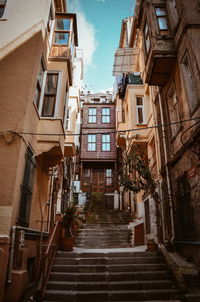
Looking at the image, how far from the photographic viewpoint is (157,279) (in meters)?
6.50

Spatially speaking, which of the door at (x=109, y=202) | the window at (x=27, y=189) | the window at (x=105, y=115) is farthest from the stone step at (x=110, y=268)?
the window at (x=105, y=115)

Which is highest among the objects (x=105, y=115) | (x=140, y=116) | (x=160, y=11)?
(x=105, y=115)

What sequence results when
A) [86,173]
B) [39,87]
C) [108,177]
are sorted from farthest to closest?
[86,173]
[108,177]
[39,87]

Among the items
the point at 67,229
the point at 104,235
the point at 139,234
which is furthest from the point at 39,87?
the point at 139,234

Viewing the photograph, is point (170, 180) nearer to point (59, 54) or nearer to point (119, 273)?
point (119, 273)

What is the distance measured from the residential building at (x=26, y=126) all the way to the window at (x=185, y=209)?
4.73 meters

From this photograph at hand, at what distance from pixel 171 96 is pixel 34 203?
287 inches

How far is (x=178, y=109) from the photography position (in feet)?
28.1

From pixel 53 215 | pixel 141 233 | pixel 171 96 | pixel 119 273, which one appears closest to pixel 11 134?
pixel 119 273

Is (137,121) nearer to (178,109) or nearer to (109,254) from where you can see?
(178,109)

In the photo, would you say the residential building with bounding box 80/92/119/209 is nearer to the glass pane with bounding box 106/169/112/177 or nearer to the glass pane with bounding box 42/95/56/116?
the glass pane with bounding box 106/169/112/177

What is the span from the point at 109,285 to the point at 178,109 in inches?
255

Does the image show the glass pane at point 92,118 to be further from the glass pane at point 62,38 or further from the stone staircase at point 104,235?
the glass pane at point 62,38

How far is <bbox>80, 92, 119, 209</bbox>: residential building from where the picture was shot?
24016 mm
